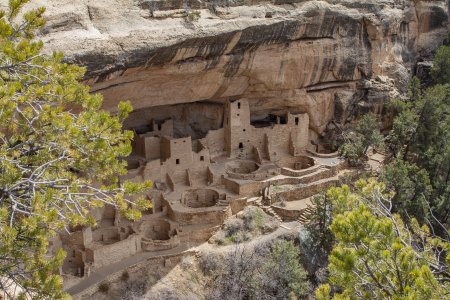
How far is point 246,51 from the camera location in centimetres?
1720

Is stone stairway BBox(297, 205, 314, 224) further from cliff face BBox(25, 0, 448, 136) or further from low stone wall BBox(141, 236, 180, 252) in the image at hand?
cliff face BBox(25, 0, 448, 136)

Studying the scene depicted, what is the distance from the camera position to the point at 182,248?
631 inches

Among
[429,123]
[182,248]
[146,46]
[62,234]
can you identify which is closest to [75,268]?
[62,234]

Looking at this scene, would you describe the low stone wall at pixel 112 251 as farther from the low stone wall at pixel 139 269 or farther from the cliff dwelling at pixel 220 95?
the low stone wall at pixel 139 269

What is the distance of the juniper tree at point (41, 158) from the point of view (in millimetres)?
6730

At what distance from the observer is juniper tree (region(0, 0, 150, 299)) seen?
22.1ft

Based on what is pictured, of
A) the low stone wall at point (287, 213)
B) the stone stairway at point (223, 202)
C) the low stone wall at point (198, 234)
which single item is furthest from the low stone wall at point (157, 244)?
the low stone wall at point (287, 213)

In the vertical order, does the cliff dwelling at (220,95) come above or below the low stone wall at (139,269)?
above

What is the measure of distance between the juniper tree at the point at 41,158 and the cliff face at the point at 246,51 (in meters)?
5.01

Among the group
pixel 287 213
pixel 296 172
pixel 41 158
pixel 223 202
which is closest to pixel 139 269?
pixel 223 202

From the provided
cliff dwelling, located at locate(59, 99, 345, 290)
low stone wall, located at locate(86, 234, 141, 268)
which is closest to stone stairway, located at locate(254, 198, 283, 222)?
cliff dwelling, located at locate(59, 99, 345, 290)

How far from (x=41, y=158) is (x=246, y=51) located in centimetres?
1088

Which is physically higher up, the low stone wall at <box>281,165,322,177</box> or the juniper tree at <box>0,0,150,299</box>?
the juniper tree at <box>0,0,150,299</box>

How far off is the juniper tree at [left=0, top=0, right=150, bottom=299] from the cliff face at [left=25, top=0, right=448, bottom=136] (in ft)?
16.4
